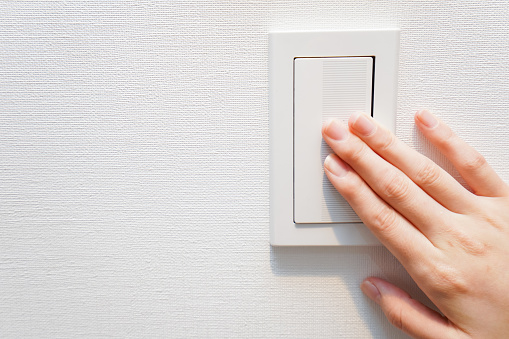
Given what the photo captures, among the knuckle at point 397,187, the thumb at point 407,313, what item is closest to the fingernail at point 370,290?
the thumb at point 407,313

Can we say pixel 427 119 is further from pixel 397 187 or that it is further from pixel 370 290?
pixel 370 290

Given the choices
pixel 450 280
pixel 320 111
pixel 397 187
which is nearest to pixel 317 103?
pixel 320 111

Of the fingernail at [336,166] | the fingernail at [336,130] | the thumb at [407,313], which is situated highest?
the fingernail at [336,130]

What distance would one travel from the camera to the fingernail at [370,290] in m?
0.43

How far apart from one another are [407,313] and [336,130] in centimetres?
21

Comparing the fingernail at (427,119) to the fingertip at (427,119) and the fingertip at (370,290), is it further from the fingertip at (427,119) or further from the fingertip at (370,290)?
the fingertip at (370,290)

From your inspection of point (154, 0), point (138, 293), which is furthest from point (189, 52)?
point (138, 293)

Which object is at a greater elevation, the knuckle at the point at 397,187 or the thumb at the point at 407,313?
the knuckle at the point at 397,187

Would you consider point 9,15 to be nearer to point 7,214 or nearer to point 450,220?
point 7,214

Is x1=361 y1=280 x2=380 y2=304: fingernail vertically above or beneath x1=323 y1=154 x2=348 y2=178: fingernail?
beneath

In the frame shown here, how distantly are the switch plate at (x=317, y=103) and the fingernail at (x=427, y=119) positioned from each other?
0.03 m

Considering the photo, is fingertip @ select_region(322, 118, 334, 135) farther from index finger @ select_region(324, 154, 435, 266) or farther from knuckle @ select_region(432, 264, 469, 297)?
knuckle @ select_region(432, 264, 469, 297)

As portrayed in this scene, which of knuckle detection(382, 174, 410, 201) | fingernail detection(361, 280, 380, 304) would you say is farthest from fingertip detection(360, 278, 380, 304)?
knuckle detection(382, 174, 410, 201)

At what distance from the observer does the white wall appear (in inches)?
15.9
